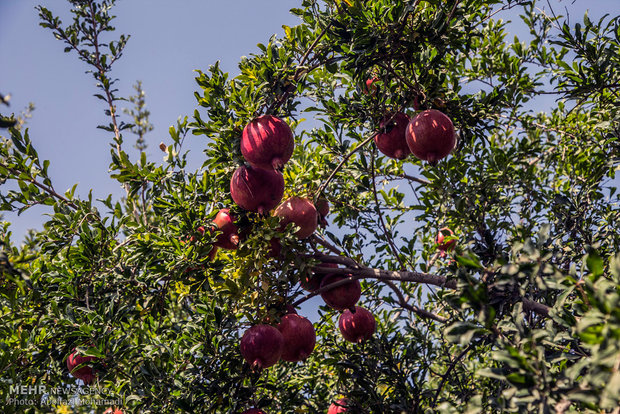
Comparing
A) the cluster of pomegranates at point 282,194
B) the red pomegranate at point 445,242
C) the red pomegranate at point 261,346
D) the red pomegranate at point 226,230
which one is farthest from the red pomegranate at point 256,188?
the red pomegranate at point 445,242

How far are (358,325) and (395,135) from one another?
52.1 inches

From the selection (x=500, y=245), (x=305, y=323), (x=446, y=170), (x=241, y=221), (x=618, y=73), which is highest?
(x=618, y=73)

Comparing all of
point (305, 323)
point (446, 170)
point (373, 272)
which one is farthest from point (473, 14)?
point (305, 323)

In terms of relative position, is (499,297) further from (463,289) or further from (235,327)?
(235,327)

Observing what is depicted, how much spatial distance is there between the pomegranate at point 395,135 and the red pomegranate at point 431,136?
245 mm

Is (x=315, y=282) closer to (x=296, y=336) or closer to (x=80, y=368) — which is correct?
(x=296, y=336)

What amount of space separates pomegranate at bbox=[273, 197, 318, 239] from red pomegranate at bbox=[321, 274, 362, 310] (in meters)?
0.37

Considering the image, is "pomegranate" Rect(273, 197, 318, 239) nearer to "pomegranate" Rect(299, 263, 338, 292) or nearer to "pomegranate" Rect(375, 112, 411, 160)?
"pomegranate" Rect(299, 263, 338, 292)

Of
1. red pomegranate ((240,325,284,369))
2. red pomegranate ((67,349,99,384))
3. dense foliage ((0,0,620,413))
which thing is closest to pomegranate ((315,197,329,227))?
dense foliage ((0,0,620,413))

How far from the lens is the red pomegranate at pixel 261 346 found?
2.38m

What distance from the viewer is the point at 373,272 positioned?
2.74 meters

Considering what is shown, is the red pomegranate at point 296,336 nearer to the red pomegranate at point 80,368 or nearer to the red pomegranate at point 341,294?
the red pomegranate at point 341,294

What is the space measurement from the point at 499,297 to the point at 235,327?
4.96ft

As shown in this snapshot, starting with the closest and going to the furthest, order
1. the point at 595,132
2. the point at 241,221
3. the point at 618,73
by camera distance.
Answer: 1. the point at 241,221
2. the point at 618,73
3. the point at 595,132
